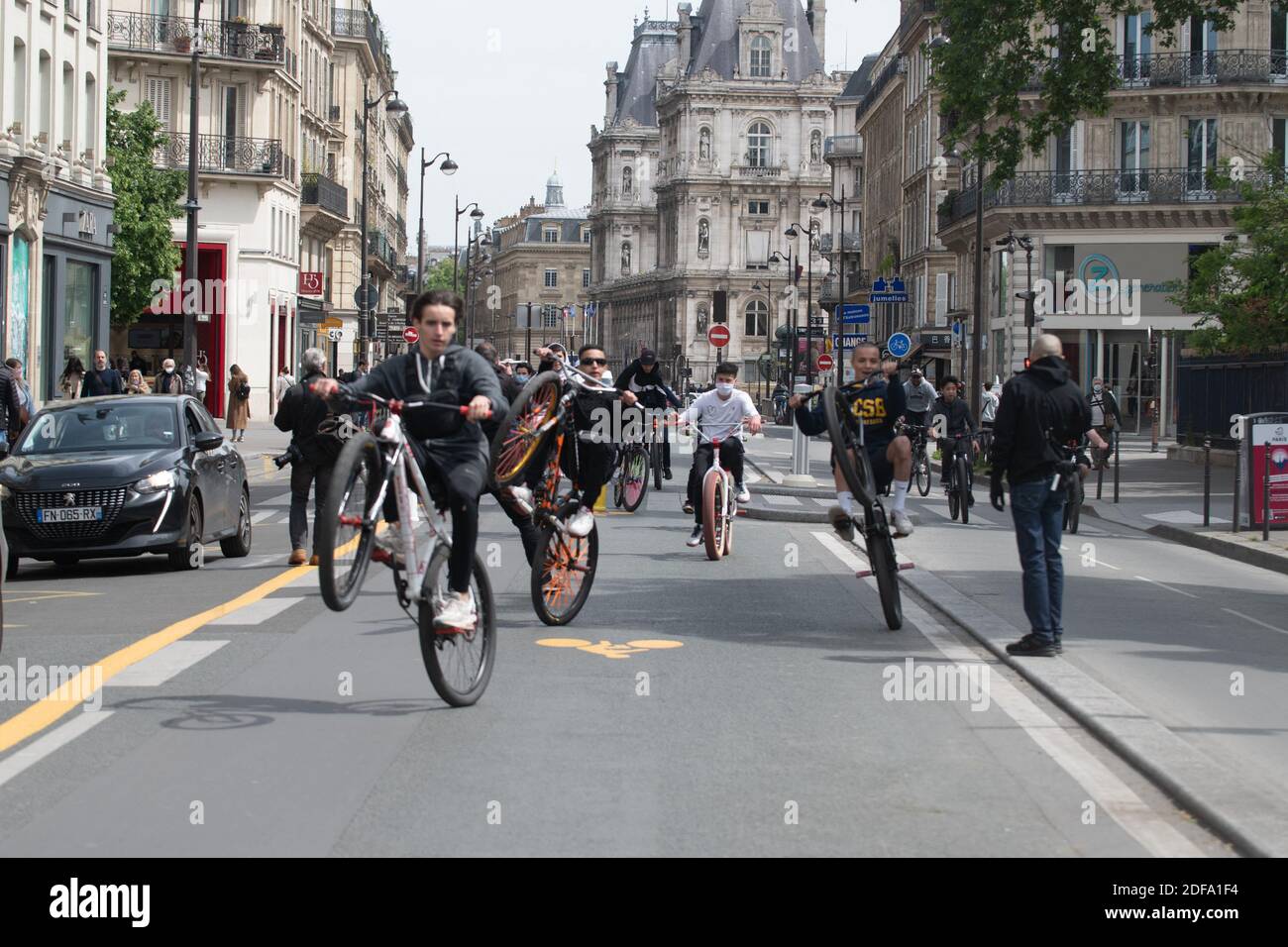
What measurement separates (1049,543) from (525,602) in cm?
395

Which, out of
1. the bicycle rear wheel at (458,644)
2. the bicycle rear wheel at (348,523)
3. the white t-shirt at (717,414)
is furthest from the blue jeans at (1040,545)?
the white t-shirt at (717,414)

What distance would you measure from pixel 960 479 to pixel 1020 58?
6.25 m

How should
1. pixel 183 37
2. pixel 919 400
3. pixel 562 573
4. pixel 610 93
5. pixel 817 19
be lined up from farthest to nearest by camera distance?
→ 1. pixel 610 93
2. pixel 817 19
3. pixel 183 37
4. pixel 919 400
5. pixel 562 573

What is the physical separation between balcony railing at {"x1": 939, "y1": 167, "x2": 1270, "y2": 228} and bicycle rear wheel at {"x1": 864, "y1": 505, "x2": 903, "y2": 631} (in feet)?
152

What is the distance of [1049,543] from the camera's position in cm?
1159

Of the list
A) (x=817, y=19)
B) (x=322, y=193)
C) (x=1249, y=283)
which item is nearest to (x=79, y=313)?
(x=1249, y=283)

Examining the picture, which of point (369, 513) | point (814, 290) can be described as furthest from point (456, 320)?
point (814, 290)

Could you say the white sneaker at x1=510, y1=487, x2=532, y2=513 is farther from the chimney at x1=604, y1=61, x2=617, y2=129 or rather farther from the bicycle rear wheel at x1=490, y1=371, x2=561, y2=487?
the chimney at x1=604, y1=61, x2=617, y2=129

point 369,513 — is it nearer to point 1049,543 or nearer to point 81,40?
point 1049,543

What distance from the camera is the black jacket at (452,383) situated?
915 cm

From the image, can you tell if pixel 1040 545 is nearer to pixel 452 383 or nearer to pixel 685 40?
pixel 452 383

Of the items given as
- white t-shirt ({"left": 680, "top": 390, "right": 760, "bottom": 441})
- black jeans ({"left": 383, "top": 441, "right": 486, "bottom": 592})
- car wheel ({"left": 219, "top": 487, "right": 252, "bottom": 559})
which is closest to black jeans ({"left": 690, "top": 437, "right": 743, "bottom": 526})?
white t-shirt ({"left": 680, "top": 390, "right": 760, "bottom": 441})

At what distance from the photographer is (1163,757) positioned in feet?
26.0

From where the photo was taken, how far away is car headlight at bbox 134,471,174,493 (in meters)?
16.3
